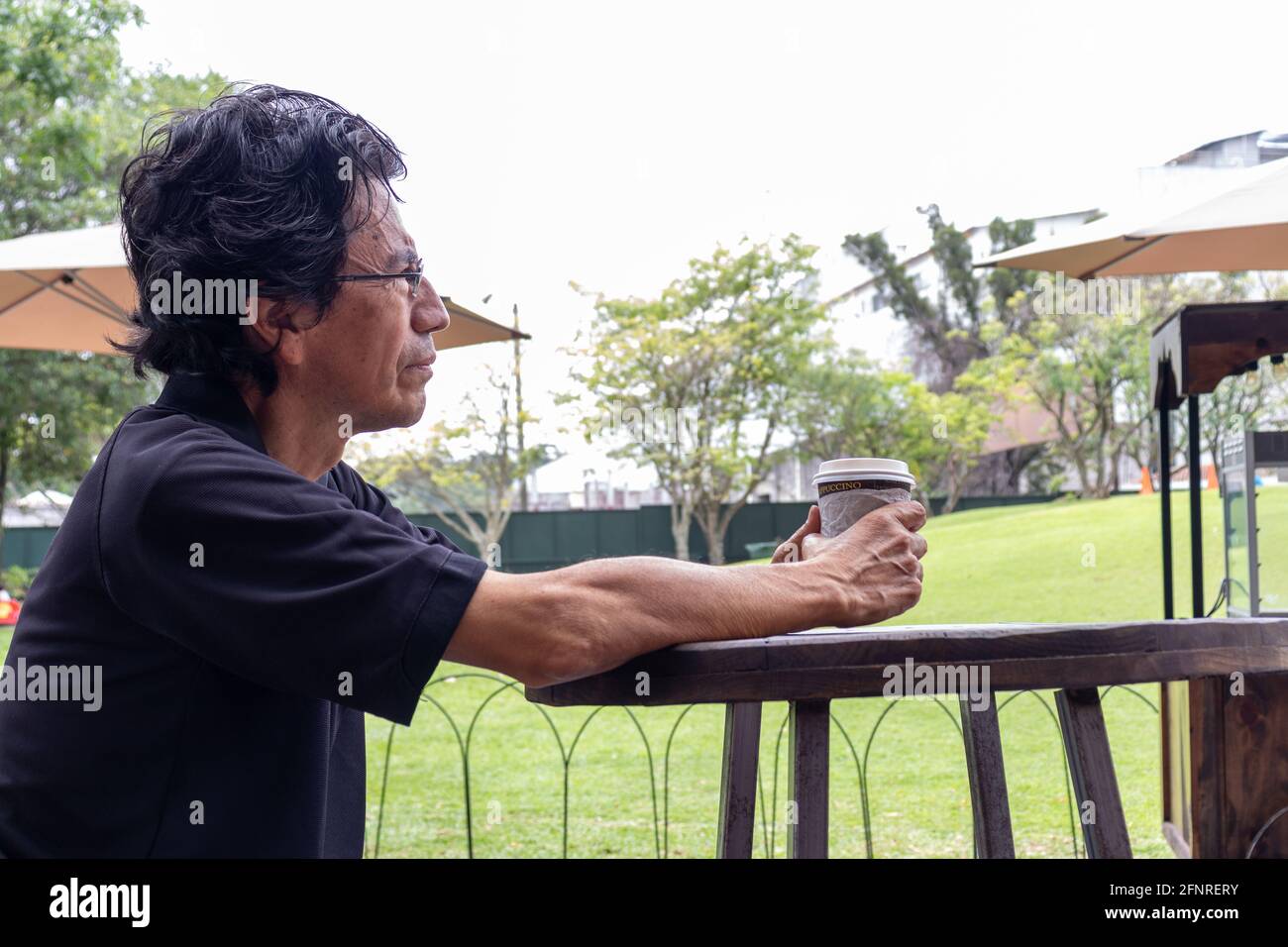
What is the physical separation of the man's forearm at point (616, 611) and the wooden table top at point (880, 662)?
3 cm

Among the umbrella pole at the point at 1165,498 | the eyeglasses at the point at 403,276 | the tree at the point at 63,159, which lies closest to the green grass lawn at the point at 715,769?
the umbrella pole at the point at 1165,498

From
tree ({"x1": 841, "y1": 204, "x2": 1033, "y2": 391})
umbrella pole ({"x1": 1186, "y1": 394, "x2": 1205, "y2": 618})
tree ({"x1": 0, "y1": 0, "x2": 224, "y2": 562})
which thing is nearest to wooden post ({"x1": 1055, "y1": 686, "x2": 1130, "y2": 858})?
umbrella pole ({"x1": 1186, "y1": 394, "x2": 1205, "y2": 618})

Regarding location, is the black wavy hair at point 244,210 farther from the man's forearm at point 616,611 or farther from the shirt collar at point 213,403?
the man's forearm at point 616,611

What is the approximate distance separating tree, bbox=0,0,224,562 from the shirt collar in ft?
21.3

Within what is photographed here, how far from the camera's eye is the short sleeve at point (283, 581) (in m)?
1.02

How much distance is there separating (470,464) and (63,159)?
8.35m

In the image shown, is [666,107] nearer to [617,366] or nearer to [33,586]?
[617,366]

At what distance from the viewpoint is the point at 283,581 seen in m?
1.02

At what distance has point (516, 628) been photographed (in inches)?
41.6

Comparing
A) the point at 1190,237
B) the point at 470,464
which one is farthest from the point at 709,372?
the point at 1190,237

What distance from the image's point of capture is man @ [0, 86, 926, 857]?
1.03 m

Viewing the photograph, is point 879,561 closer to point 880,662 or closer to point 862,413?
point 880,662

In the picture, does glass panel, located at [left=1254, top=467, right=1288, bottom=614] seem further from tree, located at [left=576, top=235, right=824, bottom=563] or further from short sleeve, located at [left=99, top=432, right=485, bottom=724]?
tree, located at [left=576, top=235, right=824, bottom=563]

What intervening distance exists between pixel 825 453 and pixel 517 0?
747 centimetres
